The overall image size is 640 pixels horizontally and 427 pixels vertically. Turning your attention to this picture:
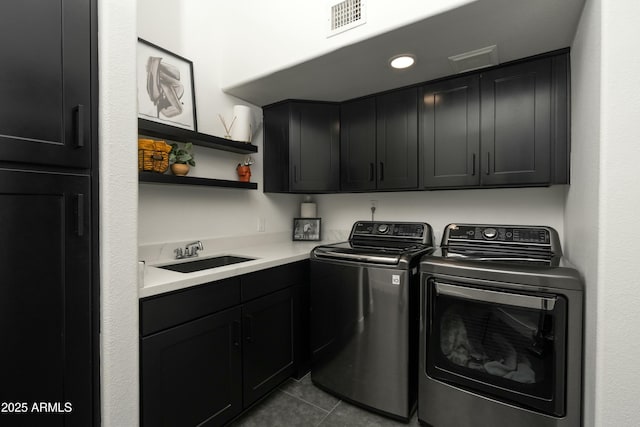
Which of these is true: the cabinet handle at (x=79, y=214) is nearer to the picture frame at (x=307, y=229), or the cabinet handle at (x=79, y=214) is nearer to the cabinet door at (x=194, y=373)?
the cabinet door at (x=194, y=373)

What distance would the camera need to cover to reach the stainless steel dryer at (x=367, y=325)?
1.71 meters

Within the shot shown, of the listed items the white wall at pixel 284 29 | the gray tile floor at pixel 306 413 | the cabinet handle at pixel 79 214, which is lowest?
the gray tile floor at pixel 306 413

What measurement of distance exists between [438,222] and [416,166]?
0.53m

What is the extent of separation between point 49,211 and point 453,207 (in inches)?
93.7

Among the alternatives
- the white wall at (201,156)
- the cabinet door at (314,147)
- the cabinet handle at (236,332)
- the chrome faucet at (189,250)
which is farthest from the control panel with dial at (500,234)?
the chrome faucet at (189,250)

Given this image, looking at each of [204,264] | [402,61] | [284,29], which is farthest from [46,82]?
[402,61]

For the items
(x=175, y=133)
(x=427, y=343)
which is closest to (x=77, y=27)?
(x=175, y=133)

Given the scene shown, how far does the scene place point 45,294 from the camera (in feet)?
3.42

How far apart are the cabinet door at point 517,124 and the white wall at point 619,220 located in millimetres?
746

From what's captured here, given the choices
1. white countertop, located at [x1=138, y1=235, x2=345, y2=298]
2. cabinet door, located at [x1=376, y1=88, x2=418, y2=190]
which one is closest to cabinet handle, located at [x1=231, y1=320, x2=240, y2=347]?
white countertop, located at [x1=138, y1=235, x2=345, y2=298]

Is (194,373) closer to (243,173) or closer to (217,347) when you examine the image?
(217,347)

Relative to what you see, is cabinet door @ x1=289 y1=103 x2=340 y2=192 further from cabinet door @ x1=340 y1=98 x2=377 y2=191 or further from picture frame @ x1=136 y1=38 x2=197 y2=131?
picture frame @ x1=136 y1=38 x2=197 y2=131

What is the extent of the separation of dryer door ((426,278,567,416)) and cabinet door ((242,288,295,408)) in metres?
0.91

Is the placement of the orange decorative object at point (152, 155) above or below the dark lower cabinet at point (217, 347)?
above
